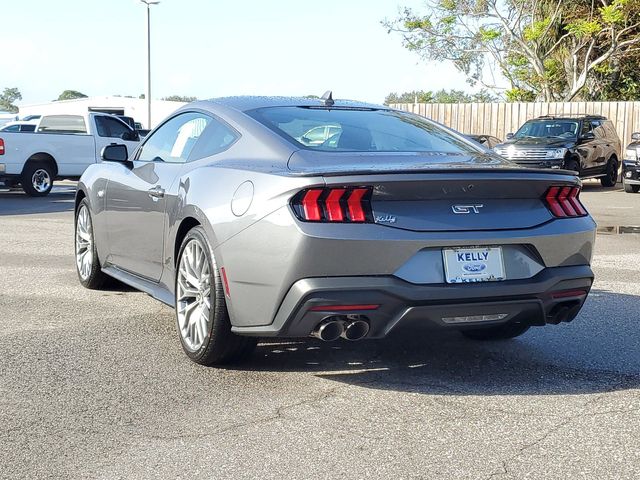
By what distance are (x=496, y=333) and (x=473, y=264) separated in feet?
4.49

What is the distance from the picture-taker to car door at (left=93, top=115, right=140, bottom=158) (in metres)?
22.0

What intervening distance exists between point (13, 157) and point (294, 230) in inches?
665

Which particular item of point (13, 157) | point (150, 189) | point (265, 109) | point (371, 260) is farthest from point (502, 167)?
point (13, 157)

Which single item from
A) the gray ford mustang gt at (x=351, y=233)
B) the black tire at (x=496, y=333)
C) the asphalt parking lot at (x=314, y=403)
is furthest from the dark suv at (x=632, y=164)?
the gray ford mustang gt at (x=351, y=233)

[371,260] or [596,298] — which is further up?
[371,260]

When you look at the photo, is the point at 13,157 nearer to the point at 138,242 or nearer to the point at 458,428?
the point at 138,242

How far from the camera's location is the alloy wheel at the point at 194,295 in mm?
5383

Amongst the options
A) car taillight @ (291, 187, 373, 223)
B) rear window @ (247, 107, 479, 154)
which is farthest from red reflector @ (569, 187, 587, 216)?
car taillight @ (291, 187, 373, 223)

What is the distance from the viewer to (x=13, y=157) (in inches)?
800

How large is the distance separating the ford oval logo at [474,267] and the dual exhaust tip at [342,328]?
58 centimetres

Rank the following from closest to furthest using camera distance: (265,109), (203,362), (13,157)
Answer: (203,362) → (265,109) → (13,157)

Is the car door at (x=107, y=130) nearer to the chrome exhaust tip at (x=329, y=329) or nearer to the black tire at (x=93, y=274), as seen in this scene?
the black tire at (x=93, y=274)

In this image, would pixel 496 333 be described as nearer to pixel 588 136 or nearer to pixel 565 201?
pixel 565 201

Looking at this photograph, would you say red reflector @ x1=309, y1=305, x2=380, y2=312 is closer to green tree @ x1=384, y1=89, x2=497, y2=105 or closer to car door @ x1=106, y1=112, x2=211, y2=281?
car door @ x1=106, y1=112, x2=211, y2=281
